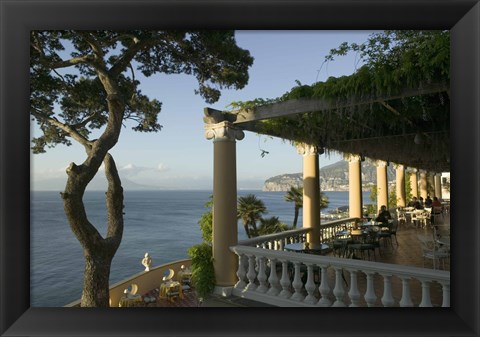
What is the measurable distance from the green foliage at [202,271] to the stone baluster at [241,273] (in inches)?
17.3

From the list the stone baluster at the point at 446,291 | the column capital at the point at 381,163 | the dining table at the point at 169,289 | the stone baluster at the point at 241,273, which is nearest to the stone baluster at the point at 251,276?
the stone baluster at the point at 241,273

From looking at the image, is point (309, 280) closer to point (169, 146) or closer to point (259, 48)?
point (259, 48)

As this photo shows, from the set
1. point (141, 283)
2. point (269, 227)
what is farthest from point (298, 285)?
point (269, 227)

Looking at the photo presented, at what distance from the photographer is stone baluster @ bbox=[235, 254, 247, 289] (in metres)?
5.23

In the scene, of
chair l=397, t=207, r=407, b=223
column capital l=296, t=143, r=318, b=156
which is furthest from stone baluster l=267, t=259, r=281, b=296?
chair l=397, t=207, r=407, b=223

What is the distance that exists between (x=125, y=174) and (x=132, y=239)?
5656 cm

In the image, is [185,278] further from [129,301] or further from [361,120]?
[361,120]

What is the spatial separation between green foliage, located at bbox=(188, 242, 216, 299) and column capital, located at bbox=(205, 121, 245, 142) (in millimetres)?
1912

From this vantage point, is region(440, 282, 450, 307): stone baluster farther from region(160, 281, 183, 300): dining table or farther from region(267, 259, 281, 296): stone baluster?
region(160, 281, 183, 300): dining table

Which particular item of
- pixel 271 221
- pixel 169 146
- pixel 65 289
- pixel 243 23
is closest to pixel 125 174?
pixel 169 146

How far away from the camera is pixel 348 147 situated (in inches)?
343

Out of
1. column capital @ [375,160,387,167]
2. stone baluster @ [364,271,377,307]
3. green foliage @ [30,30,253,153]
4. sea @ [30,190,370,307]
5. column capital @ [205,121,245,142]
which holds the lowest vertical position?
sea @ [30,190,370,307]

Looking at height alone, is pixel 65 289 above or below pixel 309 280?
below

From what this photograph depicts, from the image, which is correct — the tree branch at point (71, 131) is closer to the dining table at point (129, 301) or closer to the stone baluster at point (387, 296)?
the dining table at point (129, 301)
